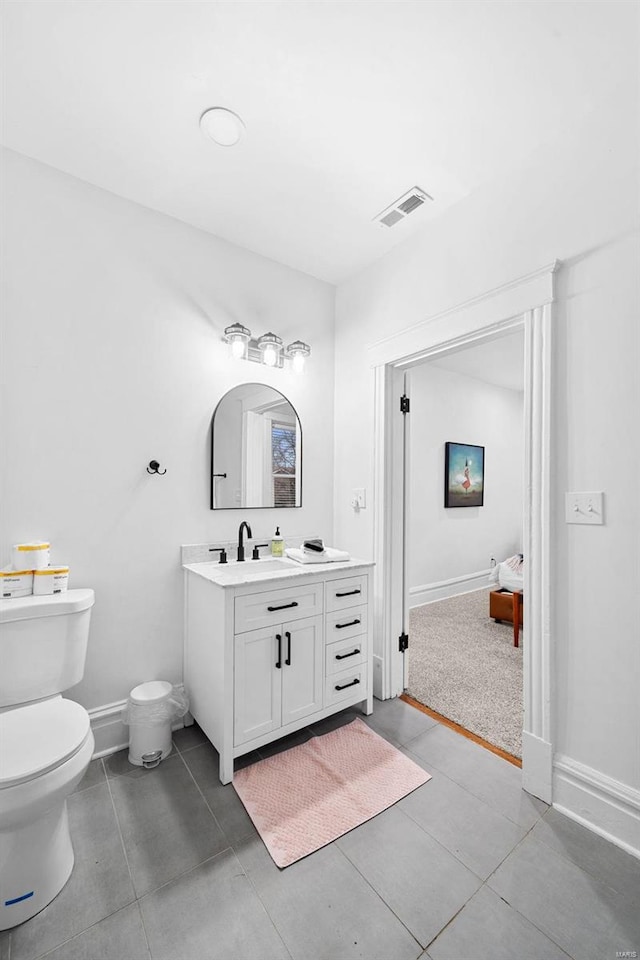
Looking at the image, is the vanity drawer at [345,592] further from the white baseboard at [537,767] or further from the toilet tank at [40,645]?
the toilet tank at [40,645]

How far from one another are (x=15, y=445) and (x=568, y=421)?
2335mm

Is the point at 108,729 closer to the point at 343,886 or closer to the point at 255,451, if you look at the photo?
the point at 343,886

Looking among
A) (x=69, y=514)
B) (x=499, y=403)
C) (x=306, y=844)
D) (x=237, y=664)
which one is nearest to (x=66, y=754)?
(x=237, y=664)

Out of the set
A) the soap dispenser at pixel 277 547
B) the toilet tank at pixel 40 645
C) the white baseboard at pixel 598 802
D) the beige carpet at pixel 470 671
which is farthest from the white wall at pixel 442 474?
the toilet tank at pixel 40 645

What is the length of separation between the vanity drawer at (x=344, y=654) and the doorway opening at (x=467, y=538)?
0.53 meters

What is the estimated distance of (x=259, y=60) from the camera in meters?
1.42

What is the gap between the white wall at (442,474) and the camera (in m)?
4.37

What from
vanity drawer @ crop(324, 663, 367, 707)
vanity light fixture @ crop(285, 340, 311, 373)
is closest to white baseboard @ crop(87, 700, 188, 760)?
vanity drawer @ crop(324, 663, 367, 707)

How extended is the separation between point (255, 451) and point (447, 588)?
3212mm

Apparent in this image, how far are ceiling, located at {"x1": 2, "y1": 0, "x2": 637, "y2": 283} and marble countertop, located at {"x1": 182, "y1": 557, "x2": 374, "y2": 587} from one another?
1.91m

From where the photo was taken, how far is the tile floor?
112cm

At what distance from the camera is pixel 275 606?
1.87 metres

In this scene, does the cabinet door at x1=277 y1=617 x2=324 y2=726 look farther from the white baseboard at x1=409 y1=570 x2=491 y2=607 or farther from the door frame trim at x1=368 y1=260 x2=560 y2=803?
the white baseboard at x1=409 y1=570 x2=491 y2=607

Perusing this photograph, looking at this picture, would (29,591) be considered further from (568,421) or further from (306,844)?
(568,421)
